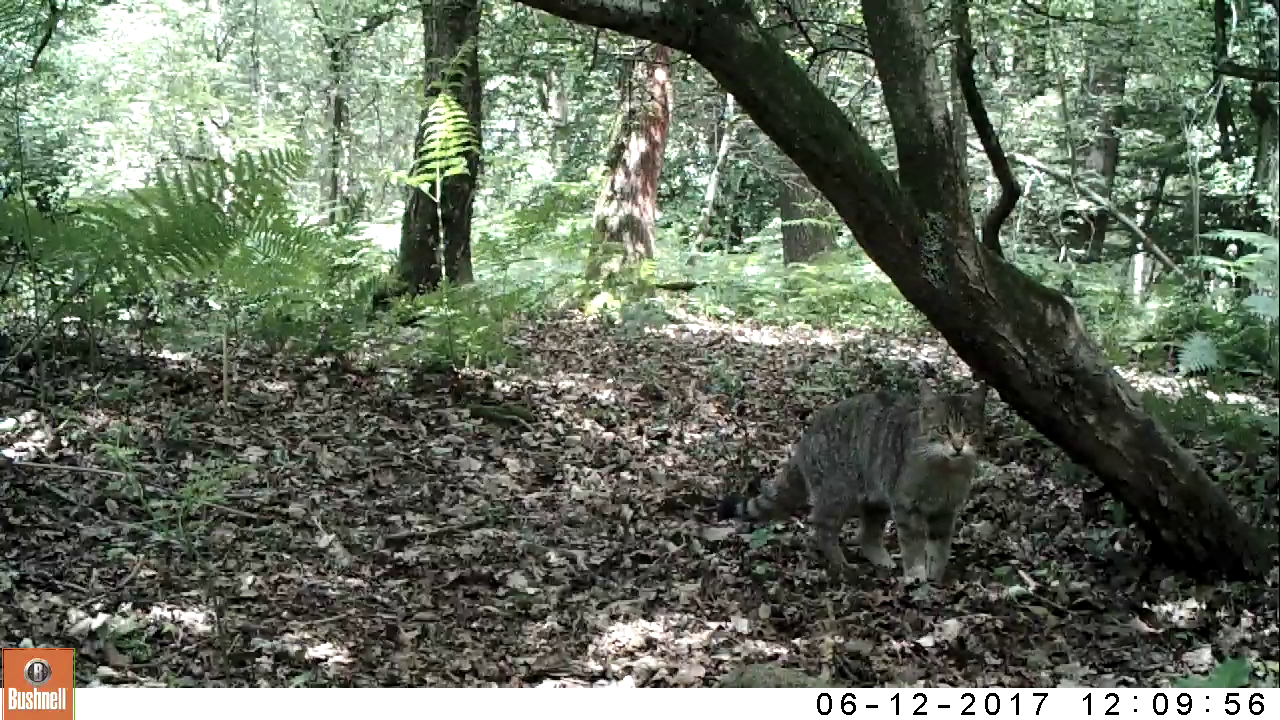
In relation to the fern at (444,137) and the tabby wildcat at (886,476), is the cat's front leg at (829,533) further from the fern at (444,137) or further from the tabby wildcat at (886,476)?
the fern at (444,137)

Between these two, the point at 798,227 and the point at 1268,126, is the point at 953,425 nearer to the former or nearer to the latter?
the point at 1268,126

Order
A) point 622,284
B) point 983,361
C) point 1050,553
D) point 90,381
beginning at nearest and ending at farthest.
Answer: point 983,361
point 1050,553
point 90,381
point 622,284

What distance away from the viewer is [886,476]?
5.19 meters

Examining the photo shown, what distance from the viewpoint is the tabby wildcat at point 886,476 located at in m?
4.94

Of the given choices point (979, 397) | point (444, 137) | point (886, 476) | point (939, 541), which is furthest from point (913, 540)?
point (444, 137)

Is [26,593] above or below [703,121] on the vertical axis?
below

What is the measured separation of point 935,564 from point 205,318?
5.17m

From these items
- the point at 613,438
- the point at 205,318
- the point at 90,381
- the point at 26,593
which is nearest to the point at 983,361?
the point at 613,438

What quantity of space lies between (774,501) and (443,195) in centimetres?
450

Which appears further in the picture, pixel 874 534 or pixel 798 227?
pixel 798 227
